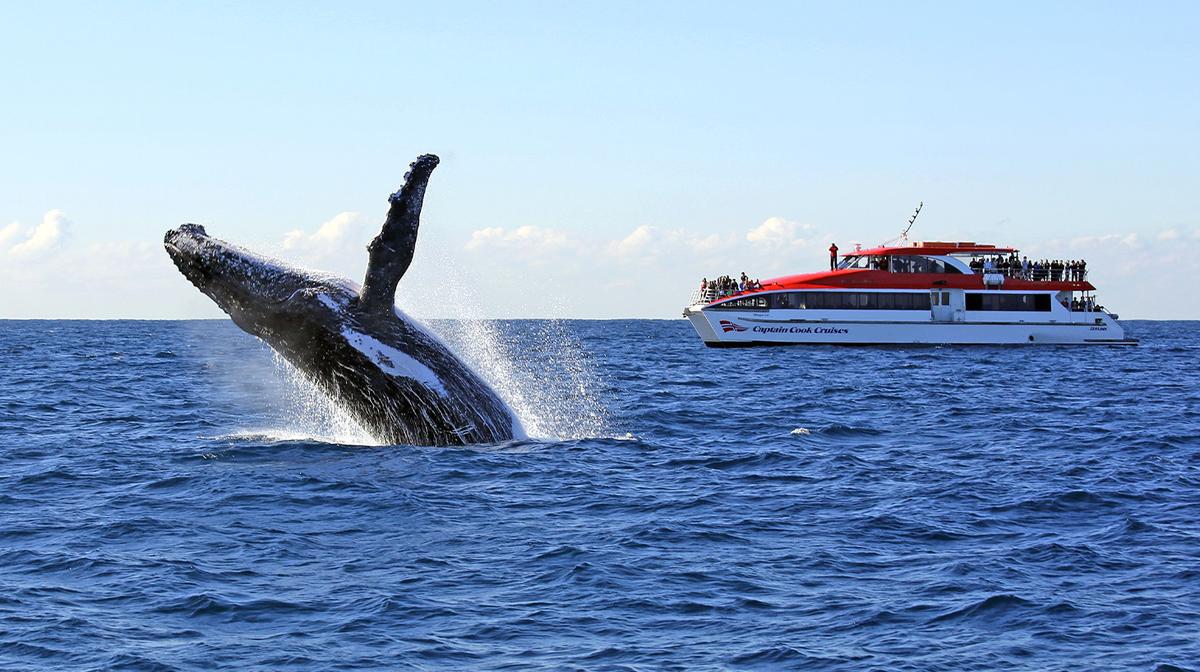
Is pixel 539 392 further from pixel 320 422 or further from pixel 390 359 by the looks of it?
pixel 390 359

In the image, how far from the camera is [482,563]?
9.64 m

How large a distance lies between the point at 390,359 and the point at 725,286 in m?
44.8

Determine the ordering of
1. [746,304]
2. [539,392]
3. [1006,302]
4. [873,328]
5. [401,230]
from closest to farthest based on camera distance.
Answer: [401,230] < [539,392] < [873,328] < [746,304] < [1006,302]

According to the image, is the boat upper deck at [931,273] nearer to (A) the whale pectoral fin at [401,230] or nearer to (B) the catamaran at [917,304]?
(B) the catamaran at [917,304]

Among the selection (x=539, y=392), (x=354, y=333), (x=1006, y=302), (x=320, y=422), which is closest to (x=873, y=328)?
(x=1006, y=302)

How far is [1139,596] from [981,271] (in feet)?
162

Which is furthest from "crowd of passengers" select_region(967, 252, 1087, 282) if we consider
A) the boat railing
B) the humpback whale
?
the humpback whale

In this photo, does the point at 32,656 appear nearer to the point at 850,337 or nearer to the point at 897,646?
the point at 897,646

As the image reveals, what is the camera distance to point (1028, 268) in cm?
5731

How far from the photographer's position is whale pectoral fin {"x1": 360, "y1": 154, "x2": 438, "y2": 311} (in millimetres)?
12094

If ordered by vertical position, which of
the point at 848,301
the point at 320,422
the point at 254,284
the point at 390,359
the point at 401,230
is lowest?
the point at 320,422

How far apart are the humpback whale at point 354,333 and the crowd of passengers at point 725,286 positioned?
140 feet

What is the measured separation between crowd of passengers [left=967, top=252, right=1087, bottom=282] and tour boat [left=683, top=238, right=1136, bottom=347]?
46mm

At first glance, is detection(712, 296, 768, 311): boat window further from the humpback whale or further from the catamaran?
the humpback whale
